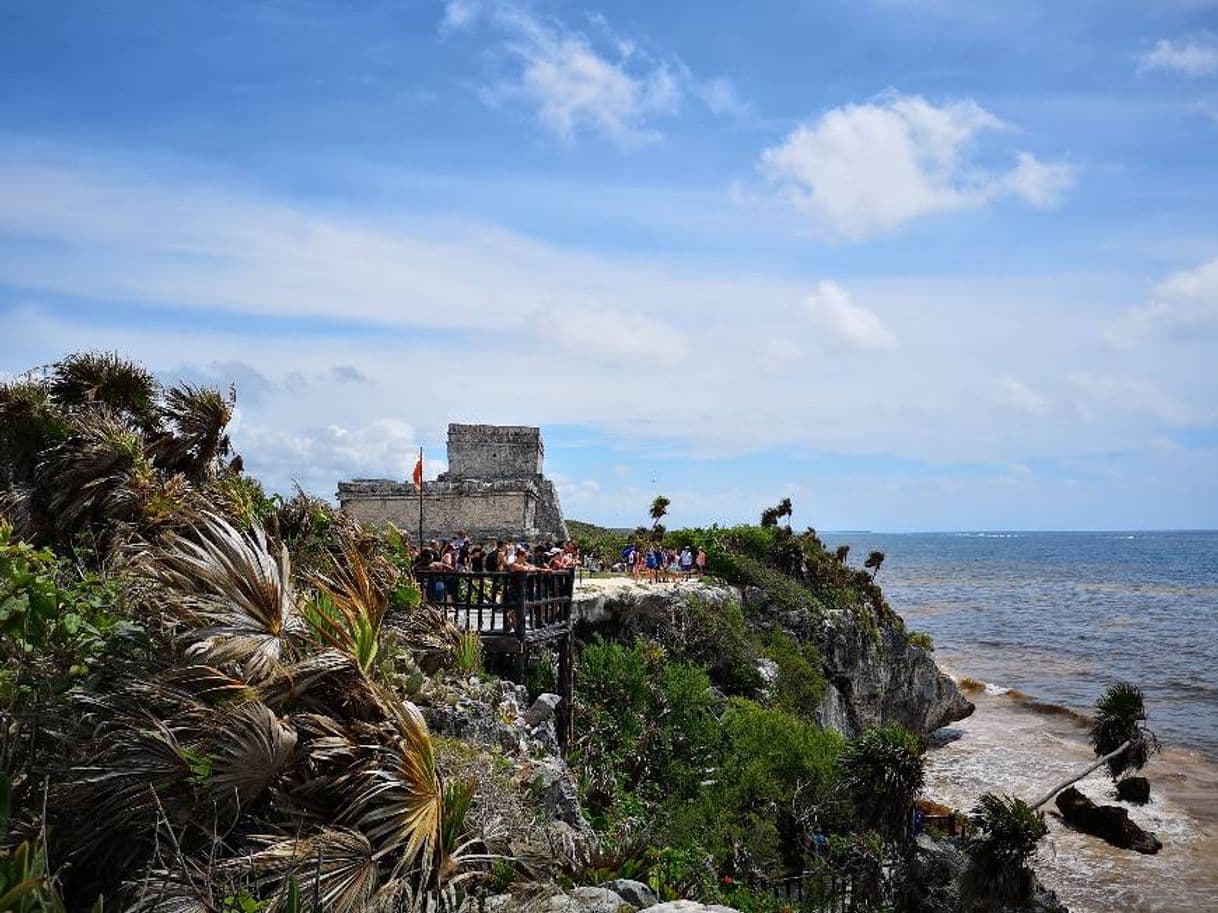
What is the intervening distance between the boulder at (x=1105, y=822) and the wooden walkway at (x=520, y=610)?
15.3m

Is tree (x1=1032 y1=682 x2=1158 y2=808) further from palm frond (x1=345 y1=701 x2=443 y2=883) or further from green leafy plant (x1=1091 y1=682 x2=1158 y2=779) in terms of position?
palm frond (x1=345 y1=701 x2=443 y2=883)

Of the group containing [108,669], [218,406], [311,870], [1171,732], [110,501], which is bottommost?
[1171,732]

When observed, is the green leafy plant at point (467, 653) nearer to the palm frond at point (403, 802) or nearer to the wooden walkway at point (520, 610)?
the wooden walkway at point (520, 610)

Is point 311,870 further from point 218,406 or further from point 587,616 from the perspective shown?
point 587,616

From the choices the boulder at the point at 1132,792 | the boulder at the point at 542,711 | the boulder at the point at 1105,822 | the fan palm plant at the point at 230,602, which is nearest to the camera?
the fan palm plant at the point at 230,602

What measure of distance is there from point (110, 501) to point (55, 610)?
178 inches

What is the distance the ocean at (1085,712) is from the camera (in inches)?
837

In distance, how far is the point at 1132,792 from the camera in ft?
83.7

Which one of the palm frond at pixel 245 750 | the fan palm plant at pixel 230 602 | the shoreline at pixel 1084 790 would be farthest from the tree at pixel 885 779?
the palm frond at pixel 245 750

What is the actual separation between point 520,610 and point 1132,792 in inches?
789

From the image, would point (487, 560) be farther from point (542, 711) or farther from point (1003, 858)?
point (1003, 858)

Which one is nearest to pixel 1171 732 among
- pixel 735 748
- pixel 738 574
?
pixel 738 574

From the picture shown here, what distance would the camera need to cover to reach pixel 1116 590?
84.4 meters

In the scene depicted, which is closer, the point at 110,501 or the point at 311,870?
the point at 311,870
